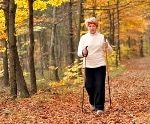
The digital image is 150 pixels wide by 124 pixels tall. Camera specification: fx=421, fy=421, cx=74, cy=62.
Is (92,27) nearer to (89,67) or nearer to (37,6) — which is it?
(89,67)

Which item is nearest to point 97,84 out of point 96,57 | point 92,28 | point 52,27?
point 96,57

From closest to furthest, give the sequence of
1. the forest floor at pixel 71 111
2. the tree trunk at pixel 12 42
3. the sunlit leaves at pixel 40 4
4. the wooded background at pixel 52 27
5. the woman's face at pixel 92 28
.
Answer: the forest floor at pixel 71 111, the woman's face at pixel 92 28, the tree trunk at pixel 12 42, the wooded background at pixel 52 27, the sunlit leaves at pixel 40 4

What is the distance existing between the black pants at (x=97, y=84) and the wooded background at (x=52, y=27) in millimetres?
4049

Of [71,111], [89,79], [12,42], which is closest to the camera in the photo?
[89,79]

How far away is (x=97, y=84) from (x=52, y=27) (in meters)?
17.8

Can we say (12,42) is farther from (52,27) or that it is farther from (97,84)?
(52,27)

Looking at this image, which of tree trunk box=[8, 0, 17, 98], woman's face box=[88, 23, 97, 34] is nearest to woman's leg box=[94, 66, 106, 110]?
woman's face box=[88, 23, 97, 34]

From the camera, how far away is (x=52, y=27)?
27.7m

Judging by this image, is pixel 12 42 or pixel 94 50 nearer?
pixel 94 50

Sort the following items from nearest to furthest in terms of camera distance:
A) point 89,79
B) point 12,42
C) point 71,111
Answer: point 89,79 → point 71,111 → point 12,42

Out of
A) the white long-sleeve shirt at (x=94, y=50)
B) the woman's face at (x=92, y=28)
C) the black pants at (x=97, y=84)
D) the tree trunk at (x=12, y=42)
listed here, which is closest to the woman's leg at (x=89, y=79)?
the black pants at (x=97, y=84)

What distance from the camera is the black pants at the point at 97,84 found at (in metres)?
10.2

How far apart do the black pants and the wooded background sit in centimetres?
405

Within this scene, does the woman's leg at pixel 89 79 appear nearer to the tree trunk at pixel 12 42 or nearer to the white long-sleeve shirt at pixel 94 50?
the white long-sleeve shirt at pixel 94 50
